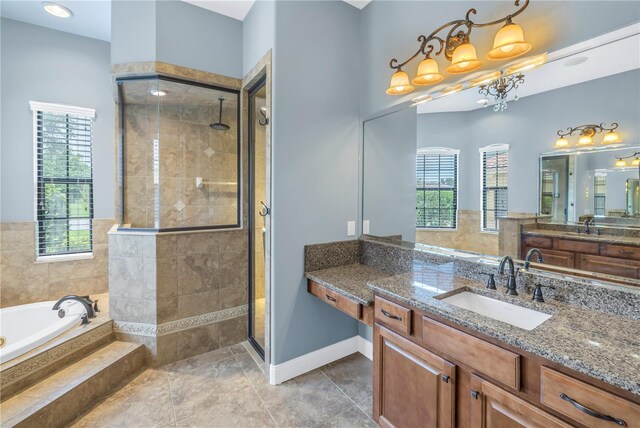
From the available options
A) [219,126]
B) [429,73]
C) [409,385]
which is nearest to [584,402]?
[409,385]

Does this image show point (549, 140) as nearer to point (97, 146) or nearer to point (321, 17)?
point (321, 17)

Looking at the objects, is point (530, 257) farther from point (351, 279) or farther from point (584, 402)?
point (351, 279)

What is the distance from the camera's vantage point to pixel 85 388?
1.99 m

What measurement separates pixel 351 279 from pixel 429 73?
1.47 meters

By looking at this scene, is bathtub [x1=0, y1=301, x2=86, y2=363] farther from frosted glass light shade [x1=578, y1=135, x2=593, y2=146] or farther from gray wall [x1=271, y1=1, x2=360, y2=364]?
frosted glass light shade [x1=578, y1=135, x2=593, y2=146]

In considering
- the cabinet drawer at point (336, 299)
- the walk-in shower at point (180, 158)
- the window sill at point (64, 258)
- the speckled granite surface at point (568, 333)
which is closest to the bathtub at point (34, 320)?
the window sill at point (64, 258)

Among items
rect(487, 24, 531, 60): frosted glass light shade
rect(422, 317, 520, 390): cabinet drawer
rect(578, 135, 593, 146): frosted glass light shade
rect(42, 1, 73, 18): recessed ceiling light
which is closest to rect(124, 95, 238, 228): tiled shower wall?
rect(42, 1, 73, 18): recessed ceiling light

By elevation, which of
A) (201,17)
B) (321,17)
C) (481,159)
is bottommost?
(481,159)

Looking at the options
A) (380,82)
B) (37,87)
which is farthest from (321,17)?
(37,87)

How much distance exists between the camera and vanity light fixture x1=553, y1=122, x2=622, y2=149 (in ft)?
4.52

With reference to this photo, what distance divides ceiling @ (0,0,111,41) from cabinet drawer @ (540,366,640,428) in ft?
13.6

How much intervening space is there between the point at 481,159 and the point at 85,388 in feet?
10.0

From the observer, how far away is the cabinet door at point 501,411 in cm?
102

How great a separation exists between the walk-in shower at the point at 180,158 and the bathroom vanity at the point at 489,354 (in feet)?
5.34
